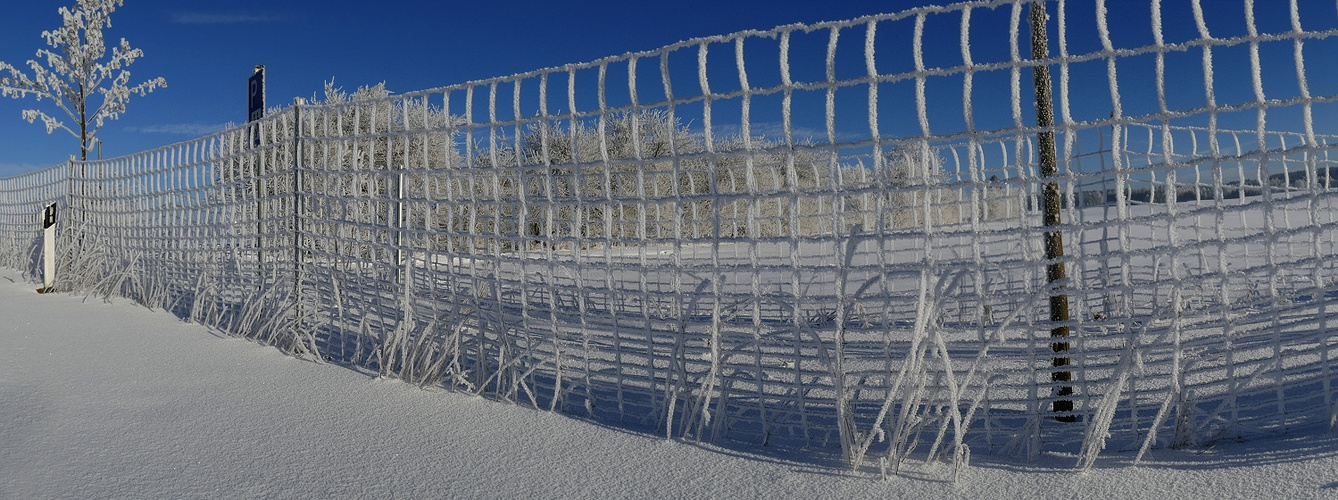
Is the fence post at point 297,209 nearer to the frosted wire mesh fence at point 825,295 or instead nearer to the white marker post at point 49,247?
the frosted wire mesh fence at point 825,295

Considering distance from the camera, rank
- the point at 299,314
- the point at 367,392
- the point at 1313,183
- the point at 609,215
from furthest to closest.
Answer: the point at 299,314, the point at 367,392, the point at 609,215, the point at 1313,183

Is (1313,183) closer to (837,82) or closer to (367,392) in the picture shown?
(837,82)

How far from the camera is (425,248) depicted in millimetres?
3705

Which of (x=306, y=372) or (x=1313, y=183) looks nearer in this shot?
(x=1313, y=183)

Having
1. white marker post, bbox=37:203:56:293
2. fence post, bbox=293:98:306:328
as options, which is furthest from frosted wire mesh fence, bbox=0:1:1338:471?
white marker post, bbox=37:203:56:293

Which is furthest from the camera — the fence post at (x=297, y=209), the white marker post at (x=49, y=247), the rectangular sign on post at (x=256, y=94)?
the white marker post at (x=49, y=247)

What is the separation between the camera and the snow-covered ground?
2.24 m

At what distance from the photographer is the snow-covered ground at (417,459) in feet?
7.35

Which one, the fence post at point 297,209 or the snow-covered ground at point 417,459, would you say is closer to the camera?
the snow-covered ground at point 417,459

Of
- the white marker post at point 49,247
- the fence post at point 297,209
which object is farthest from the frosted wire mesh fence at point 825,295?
the white marker post at point 49,247

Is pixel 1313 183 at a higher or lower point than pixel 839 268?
higher

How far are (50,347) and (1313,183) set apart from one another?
595 centimetres

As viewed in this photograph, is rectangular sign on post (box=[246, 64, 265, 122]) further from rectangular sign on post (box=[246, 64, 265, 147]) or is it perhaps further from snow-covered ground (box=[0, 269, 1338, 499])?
snow-covered ground (box=[0, 269, 1338, 499])

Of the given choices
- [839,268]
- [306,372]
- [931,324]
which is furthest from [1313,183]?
[306,372]
